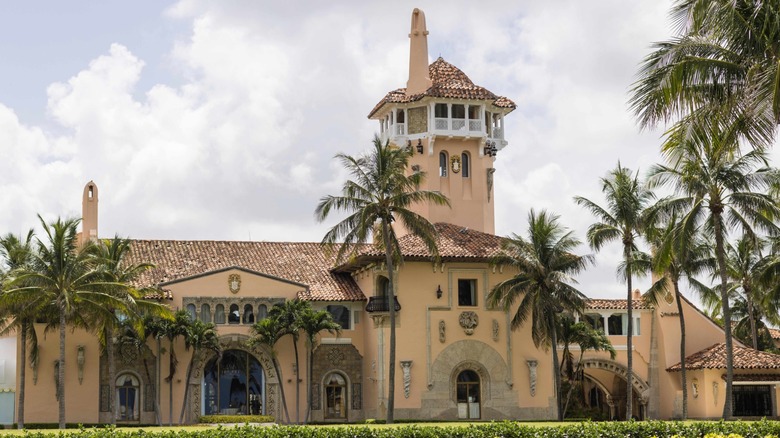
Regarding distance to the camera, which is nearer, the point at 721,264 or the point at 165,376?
the point at 721,264

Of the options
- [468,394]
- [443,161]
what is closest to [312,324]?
[468,394]

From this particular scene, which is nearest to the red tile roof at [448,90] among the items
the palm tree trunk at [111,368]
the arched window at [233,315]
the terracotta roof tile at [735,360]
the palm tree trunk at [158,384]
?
the arched window at [233,315]

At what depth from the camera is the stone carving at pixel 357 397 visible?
55.1 m

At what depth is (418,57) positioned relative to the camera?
58562 millimetres

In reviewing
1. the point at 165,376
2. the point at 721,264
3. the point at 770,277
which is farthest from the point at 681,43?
the point at 165,376

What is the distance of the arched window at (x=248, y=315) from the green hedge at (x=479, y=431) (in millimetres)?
22563

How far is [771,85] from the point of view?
2352cm

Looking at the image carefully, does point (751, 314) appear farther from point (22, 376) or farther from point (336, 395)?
point (22, 376)

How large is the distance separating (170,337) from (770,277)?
26.3 metres

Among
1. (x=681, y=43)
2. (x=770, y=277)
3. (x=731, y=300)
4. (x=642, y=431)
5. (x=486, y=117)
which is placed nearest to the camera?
(x=681, y=43)

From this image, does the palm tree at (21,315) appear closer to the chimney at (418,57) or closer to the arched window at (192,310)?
the arched window at (192,310)

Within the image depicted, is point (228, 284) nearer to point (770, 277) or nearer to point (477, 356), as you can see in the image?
point (477, 356)

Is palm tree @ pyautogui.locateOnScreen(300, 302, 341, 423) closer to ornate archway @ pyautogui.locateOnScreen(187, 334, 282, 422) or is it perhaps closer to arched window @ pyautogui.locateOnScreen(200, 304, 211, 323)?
ornate archway @ pyautogui.locateOnScreen(187, 334, 282, 422)

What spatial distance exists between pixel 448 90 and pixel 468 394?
1505 cm
